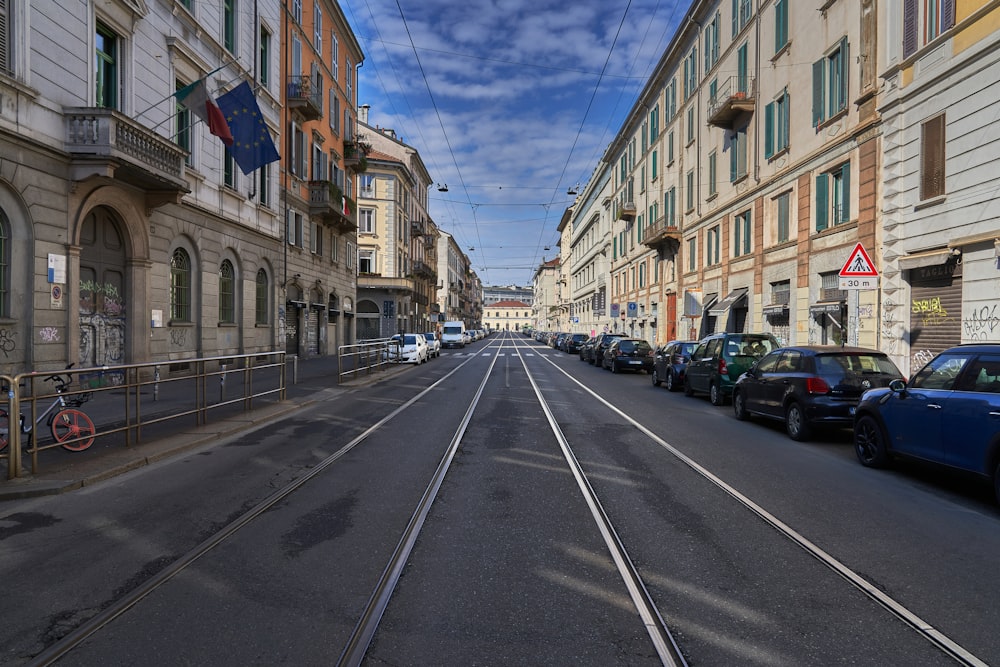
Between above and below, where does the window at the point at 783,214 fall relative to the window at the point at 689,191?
below

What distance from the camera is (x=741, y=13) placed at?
24.4 metres

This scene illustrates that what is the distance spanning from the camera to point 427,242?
67562 mm

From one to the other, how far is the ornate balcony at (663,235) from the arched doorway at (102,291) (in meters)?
25.5

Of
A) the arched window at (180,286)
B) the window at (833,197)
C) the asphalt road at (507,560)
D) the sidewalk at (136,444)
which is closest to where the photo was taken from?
the asphalt road at (507,560)

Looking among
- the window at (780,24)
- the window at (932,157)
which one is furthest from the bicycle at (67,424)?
the window at (780,24)

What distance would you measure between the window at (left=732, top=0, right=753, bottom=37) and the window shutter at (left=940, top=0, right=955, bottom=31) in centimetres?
1138

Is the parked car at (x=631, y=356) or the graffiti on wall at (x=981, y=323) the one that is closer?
the graffiti on wall at (x=981, y=323)

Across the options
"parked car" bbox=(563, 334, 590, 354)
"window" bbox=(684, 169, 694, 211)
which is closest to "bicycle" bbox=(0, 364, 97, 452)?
"window" bbox=(684, 169, 694, 211)

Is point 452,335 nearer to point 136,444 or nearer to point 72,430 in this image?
point 136,444

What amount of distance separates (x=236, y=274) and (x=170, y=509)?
17858 mm

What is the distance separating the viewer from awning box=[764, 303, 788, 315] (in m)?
20.9

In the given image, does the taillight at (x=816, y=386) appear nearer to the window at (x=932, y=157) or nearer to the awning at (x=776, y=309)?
the window at (x=932, y=157)

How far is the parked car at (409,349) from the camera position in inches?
1037

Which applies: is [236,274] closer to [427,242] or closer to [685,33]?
[685,33]
